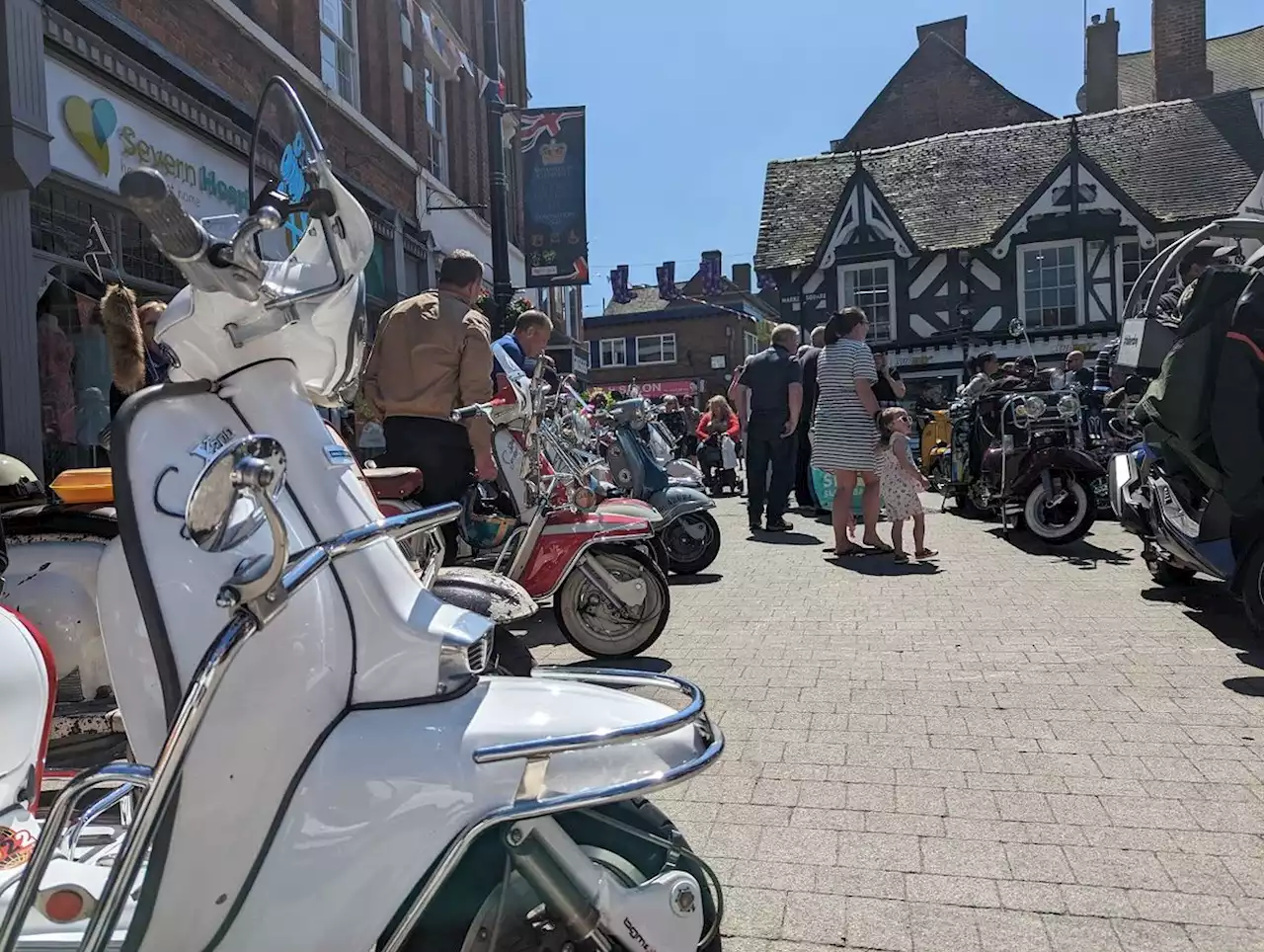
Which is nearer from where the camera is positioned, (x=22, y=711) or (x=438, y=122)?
(x=22, y=711)

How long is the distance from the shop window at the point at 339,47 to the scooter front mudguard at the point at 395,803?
12.6 m

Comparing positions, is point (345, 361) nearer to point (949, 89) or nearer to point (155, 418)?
point (155, 418)

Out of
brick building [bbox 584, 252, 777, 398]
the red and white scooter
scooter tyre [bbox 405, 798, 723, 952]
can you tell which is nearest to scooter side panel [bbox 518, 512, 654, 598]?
the red and white scooter

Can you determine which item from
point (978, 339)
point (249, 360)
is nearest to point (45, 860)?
point (249, 360)

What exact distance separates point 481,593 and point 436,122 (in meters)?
16.8

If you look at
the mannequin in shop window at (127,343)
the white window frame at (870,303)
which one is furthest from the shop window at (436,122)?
the mannequin in shop window at (127,343)

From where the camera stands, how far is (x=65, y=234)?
7172 millimetres

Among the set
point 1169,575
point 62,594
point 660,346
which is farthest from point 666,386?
point 62,594

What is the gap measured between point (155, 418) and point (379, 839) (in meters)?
0.76

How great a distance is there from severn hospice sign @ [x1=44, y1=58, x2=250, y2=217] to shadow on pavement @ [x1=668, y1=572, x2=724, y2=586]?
156 inches

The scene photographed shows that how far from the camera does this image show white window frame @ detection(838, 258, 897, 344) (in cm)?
2600

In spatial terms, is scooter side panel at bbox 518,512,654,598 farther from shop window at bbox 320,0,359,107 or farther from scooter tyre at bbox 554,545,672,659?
shop window at bbox 320,0,359,107

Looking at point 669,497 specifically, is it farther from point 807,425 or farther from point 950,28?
point 950,28

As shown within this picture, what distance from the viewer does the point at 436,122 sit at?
17.8 m
